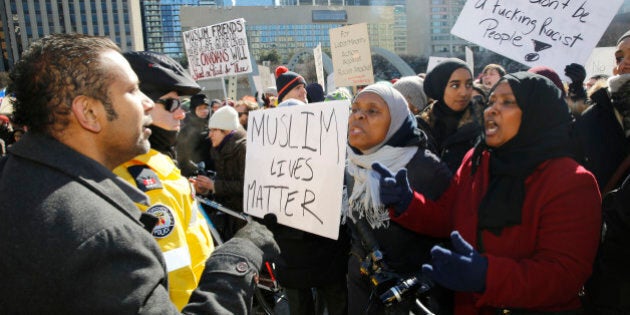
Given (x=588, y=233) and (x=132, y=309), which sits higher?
(x=132, y=309)

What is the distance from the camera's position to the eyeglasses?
2.00m

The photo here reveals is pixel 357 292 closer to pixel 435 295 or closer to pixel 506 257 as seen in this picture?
pixel 435 295

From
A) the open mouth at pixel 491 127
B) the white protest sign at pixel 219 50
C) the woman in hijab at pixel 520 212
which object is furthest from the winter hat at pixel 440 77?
the white protest sign at pixel 219 50

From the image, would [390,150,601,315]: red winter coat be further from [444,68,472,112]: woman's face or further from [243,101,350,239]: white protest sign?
[444,68,472,112]: woman's face

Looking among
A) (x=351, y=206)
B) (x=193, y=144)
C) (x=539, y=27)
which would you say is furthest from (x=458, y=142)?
(x=193, y=144)

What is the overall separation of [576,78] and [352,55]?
4089mm

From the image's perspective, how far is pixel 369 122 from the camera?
2.47 m

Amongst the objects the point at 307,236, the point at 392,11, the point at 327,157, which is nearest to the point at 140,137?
the point at 327,157

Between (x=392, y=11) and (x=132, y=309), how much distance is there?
103373 millimetres

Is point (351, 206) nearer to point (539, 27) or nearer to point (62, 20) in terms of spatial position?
point (539, 27)

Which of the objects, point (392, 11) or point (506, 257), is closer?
point (506, 257)

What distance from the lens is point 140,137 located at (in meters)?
1.39

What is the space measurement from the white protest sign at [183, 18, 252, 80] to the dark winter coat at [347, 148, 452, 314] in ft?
14.6

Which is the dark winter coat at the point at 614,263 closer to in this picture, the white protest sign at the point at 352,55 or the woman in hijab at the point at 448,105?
the woman in hijab at the point at 448,105
